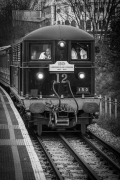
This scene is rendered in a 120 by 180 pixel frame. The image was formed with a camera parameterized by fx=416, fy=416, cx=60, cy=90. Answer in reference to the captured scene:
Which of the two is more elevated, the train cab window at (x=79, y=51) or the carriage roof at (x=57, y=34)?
the carriage roof at (x=57, y=34)

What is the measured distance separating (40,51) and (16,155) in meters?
4.31

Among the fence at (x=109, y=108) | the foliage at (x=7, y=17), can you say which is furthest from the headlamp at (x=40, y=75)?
the foliage at (x=7, y=17)

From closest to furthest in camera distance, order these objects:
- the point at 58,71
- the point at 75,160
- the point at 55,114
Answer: the point at 75,160 < the point at 55,114 < the point at 58,71

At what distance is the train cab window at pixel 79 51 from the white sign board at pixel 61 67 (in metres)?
0.30

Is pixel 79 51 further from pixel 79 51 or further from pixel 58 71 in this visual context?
pixel 58 71

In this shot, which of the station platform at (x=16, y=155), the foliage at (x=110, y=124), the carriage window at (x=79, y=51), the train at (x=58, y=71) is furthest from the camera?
the foliage at (x=110, y=124)

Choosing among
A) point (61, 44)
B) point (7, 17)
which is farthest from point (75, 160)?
point (7, 17)

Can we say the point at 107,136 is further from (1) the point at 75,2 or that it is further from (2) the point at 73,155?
(1) the point at 75,2

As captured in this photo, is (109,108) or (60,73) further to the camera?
(109,108)

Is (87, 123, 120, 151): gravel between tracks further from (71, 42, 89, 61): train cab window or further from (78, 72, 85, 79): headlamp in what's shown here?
(71, 42, 89, 61): train cab window

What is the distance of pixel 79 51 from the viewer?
1292cm

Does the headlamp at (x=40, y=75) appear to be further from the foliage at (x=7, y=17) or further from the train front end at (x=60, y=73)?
the foliage at (x=7, y=17)

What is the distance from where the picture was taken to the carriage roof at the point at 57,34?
1265 cm

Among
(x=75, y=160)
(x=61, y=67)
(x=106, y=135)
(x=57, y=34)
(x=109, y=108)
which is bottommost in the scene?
(x=75, y=160)
